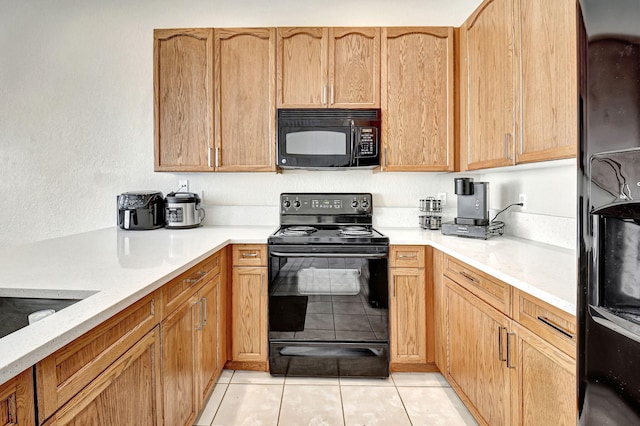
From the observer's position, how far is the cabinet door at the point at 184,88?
7.64 feet

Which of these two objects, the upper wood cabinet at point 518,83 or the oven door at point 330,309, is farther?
the oven door at point 330,309

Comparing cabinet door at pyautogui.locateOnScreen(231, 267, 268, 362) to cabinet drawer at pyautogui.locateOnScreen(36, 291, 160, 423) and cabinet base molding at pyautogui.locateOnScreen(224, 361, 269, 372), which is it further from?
cabinet drawer at pyautogui.locateOnScreen(36, 291, 160, 423)

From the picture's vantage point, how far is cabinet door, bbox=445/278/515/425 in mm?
1378

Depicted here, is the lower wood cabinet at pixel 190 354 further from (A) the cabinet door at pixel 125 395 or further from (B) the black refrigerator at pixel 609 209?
(B) the black refrigerator at pixel 609 209

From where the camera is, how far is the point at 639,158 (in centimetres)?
64

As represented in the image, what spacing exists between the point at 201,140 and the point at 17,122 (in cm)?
154

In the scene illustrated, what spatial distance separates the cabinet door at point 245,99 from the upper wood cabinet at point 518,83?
126 centimetres

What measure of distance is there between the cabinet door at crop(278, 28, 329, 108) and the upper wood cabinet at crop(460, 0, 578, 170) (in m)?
0.91

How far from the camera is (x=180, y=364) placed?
142cm

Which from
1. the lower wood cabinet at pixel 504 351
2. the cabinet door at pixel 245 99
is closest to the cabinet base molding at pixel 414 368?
the lower wood cabinet at pixel 504 351

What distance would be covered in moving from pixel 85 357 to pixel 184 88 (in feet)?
6.40

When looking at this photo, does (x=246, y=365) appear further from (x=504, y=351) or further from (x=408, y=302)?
(x=504, y=351)

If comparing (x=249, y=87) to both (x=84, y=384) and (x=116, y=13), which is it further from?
(x=84, y=384)

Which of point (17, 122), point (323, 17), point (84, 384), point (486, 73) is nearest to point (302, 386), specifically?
point (84, 384)
